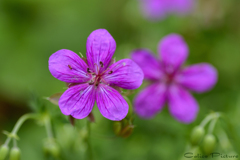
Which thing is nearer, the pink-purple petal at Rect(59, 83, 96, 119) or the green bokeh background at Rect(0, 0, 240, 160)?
the pink-purple petal at Rect(59, 83, 96, 119)

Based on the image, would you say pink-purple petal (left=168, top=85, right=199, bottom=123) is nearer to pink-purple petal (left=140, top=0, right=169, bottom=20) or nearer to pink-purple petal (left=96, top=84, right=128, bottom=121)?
pink-purple petal (left=96, top=84, right=128, bottom=121)

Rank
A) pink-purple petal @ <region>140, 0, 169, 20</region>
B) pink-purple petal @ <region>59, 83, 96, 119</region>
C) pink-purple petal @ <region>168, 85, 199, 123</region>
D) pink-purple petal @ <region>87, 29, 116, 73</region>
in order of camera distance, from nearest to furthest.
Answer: pink-purple petal @ <region>59, 83, 96, 119</region>
pink-purple petal @ <region>87, 29, 116, 73</region>
pink-purple petal @ <region>168, 85, 199, 123</region>
pink-purple petal @ <region>140, 0, 169, 20</region>

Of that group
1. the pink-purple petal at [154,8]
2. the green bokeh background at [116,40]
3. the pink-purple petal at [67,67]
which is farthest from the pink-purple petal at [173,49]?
the pink-purple petal at [154,8]

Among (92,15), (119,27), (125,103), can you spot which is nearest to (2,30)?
(92,15)

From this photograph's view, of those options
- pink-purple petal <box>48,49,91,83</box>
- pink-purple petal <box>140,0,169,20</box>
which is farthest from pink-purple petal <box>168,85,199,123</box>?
pink-purple petal <box>140,0,169,20</box>

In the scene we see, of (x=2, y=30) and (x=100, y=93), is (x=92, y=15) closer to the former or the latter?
(x=2, y=30)

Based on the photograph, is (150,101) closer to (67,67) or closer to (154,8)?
(67,67)

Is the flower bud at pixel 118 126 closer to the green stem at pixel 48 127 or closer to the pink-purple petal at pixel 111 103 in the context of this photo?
the pink-purple petal at pixel 111 103
